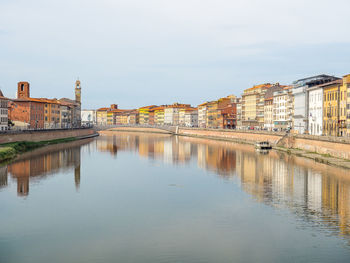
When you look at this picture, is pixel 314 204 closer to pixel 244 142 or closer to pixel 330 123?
pixel 330 123

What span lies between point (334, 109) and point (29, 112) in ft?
196

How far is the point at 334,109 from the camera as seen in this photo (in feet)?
200

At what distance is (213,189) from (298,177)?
8.42 m

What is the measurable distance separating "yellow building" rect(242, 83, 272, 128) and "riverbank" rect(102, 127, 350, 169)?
17.6m

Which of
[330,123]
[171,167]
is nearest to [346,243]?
[171,167]

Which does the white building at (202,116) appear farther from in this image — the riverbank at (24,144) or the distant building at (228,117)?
the riverbank at (24,144)

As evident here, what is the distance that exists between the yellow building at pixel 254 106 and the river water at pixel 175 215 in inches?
2706

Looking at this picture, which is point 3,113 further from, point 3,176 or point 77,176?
point 3,176

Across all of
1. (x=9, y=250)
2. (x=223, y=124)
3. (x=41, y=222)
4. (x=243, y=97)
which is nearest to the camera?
(x=9, y=250)

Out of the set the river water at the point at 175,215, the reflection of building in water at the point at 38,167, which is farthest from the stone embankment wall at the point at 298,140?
the reflection of building in water at the point at 38,167

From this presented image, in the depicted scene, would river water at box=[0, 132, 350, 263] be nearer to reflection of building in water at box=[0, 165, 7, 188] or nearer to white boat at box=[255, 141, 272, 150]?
reflection of building in water at box=[0, 165, 7, 188]

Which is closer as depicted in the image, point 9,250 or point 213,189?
point 9,250

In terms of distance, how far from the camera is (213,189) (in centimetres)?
3322

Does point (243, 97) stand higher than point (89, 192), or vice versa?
point (243, 97)
